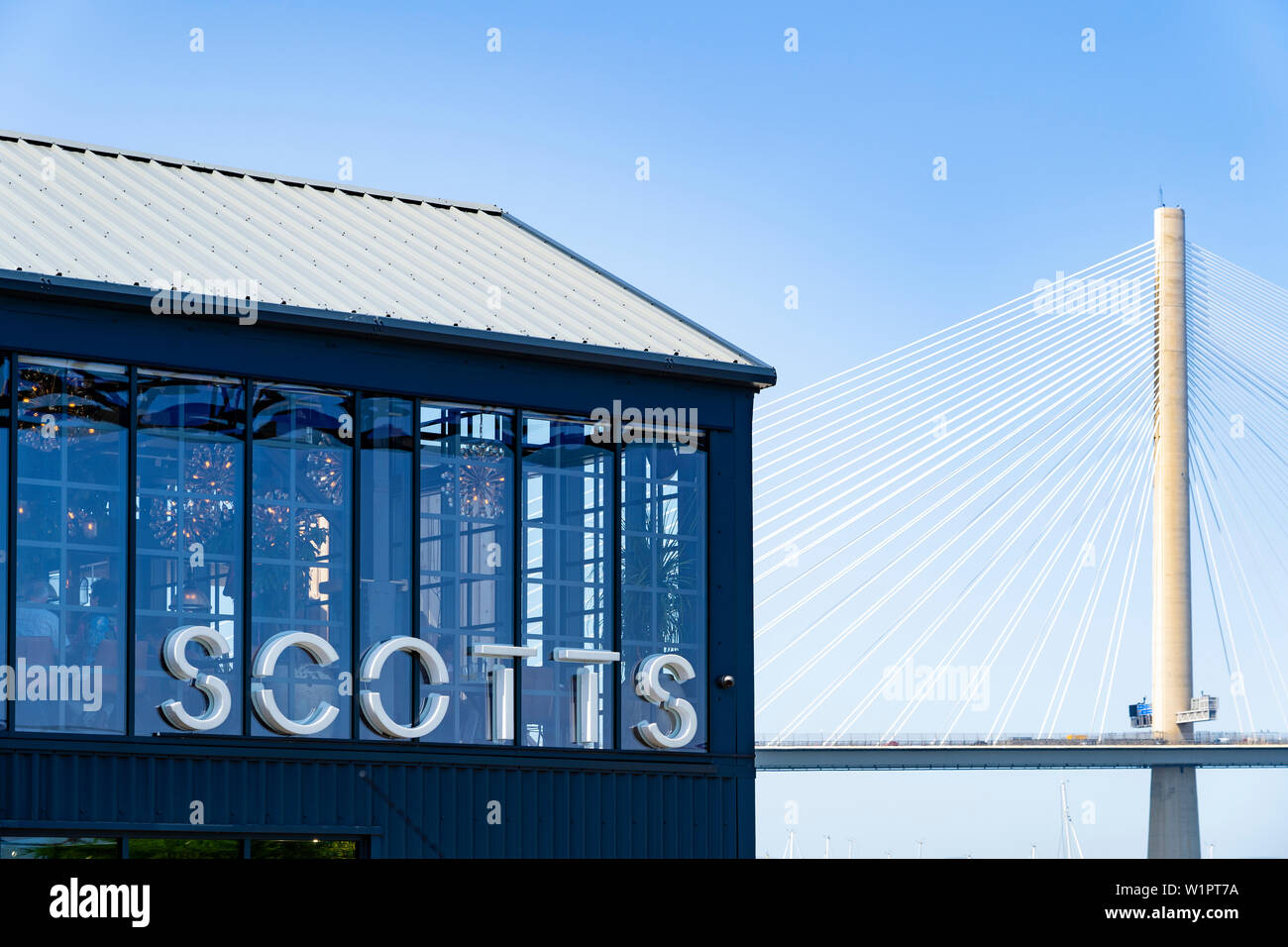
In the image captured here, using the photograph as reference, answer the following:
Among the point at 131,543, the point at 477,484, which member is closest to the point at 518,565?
the point at 477,484

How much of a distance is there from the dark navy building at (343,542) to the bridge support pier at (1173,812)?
41897 mm

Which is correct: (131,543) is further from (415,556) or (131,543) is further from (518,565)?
(518,565)

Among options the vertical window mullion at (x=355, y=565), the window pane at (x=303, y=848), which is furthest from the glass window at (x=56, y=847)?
the vertical window mullion at (x=355, y=565)

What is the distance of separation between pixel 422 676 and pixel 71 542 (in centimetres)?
395

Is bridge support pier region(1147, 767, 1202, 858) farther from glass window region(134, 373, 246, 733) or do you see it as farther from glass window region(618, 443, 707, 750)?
glass window region(134, 373, 246, 733)

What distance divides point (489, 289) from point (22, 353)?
615 cm

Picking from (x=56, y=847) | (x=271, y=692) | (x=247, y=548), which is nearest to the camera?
(x=56, y=847)

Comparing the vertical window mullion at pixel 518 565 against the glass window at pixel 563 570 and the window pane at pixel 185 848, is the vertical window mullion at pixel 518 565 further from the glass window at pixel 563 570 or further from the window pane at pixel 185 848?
the window pane at pixel 185 848

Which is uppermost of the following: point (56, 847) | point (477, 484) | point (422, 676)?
point (477, 484)

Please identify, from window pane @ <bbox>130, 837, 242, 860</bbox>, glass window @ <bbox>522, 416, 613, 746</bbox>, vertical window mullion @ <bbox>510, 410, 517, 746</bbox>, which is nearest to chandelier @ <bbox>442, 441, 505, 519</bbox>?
vertical window mullion @ <bbox>510, 410, 517, 746</bbox>

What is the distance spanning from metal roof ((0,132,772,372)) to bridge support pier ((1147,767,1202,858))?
41.6m

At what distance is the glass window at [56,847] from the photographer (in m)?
18.5

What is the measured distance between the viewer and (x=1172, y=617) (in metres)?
62.2
